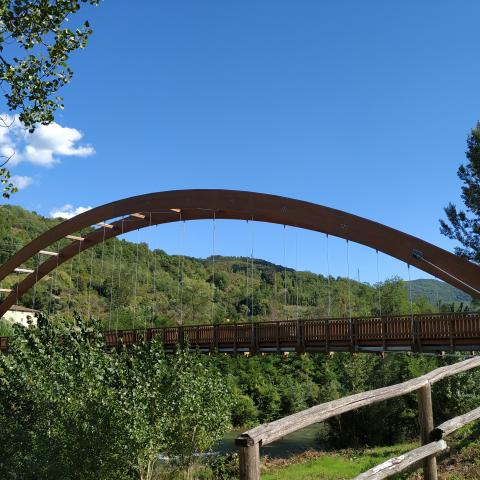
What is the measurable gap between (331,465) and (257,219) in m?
8.84

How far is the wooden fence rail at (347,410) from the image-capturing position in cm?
291

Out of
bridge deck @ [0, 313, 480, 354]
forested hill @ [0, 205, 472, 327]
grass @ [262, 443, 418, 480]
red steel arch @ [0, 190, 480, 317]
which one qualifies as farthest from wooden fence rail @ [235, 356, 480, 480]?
forested hill @ [0, 205, 472, 327]

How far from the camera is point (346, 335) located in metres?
16.1

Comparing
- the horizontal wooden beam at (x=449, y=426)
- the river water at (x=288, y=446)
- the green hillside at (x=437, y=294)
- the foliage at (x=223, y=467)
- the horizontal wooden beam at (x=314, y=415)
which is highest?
the green hillside at (x=437, y=294)

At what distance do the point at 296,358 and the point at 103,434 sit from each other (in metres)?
34.5

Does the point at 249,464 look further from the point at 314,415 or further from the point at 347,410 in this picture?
the point at 347,410

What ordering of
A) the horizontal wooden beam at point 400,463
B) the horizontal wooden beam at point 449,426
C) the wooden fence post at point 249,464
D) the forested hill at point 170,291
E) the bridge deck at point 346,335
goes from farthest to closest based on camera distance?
the forested hill at point 170,291, the bridge deck at point 346,335, the horizontal wooden beam at point 449,426, the horizontal wooden beam at point 400,463, the wooden fence post at point 249,464

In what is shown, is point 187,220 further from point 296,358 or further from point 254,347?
point 296,358

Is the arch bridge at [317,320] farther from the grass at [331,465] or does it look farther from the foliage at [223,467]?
the foliage at [223,467]

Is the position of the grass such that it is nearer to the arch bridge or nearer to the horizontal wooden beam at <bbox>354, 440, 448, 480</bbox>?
the arch bridge

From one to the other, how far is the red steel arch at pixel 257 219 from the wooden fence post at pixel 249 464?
1420cm

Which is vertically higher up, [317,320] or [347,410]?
[317,320]

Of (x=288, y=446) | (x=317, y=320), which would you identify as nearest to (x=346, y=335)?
(x=317, y=320)

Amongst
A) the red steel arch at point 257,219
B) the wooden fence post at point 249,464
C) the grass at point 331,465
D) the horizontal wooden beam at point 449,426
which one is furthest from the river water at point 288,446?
the wooden fence post at point 249,464
